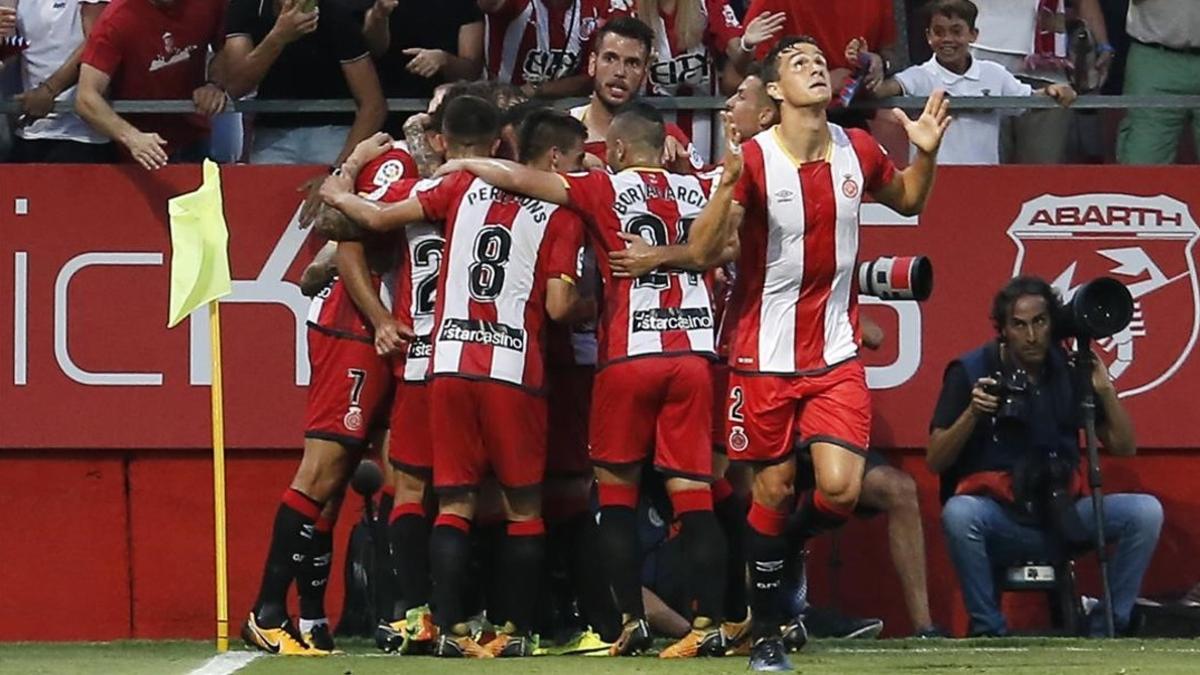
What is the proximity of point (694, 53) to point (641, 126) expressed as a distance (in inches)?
83.7

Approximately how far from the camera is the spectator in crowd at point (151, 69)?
39.2ft

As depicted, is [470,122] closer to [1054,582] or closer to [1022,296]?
[1022,296]

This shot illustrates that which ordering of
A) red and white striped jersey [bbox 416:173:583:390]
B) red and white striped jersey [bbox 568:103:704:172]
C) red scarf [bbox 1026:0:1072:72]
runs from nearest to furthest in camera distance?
red and white striped jersey [bbox 416:173:583:390]
red and white striped jersey [bbox 568:103:704:172]
red scarf [bbox 1026:0:1072:72]

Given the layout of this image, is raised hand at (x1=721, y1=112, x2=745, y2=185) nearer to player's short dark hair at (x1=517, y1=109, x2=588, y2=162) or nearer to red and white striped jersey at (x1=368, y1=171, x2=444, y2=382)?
player's short dark hair at (x1=517, y1=109, x2=588, y2=162)

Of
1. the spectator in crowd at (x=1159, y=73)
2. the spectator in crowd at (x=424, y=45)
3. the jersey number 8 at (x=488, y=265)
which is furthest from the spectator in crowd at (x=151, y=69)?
the spectator in crowd at (x=1159, y=73)

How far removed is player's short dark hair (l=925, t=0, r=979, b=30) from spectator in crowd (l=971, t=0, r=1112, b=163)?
0.36 metres

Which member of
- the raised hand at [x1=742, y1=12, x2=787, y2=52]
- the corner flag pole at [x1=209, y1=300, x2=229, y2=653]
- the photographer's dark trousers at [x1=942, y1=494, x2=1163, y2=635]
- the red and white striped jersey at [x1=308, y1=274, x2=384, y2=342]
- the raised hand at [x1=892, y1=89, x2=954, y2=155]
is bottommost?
the photographer's dark trousers at [x1=942, y1=494, x2=1163, y2=635]

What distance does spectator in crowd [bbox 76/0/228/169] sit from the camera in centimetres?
1194

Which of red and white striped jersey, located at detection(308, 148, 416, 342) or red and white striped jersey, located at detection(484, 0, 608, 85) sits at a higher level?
red and white striped jersey, located at detection(484, 0, 608, 85)

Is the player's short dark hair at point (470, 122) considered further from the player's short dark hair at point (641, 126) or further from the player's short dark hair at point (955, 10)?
the player's short dark hair at point (955, 10)

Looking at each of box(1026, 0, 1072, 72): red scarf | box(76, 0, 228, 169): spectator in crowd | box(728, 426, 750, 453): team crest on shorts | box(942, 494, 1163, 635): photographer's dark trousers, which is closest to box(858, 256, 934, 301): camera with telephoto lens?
box(728, 426, 750, 453): team crest on shorts

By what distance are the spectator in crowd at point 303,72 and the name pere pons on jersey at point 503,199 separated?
1728mm

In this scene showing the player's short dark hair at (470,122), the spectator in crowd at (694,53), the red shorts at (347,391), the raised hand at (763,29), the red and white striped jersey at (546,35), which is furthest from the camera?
the red and white striped jersey at (546,35)

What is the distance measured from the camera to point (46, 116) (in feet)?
40.7
